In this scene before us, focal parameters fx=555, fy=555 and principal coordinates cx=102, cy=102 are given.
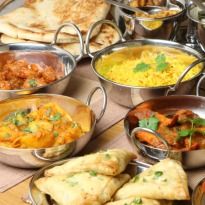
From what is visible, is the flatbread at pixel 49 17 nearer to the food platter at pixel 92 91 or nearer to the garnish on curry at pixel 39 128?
the food platter at pixel 92 91

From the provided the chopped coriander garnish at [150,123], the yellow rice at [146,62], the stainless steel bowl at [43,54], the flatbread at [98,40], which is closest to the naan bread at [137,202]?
the chopped coriander garnish at [150,123]

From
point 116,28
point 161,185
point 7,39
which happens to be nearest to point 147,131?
point 161,185

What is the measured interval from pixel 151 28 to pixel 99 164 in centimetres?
119

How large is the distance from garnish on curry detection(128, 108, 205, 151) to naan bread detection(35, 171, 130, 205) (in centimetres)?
23

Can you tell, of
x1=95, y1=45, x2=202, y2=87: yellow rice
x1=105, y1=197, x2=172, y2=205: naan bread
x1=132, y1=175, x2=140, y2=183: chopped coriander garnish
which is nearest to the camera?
x1=105, y1=197, x2=172, y2=205: naan bread

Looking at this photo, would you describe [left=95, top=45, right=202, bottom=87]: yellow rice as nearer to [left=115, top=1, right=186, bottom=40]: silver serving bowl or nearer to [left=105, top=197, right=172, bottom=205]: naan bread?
[left=115, top=1, right=186, bottom=40]: silver serving bowl

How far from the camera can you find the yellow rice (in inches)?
86.0

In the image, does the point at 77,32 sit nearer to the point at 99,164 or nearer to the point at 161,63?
the point at 161,63

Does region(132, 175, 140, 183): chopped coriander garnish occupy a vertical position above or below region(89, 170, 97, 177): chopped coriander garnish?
below

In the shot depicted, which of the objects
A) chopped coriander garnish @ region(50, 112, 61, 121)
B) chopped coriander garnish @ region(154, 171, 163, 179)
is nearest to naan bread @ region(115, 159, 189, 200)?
chopped coriander garnish @ region(154, 171, 163, 179)

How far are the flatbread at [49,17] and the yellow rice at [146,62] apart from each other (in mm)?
338

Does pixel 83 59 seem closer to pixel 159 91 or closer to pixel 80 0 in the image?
pixel 80 0

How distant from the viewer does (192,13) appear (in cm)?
255

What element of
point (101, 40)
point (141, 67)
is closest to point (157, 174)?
point (141, 67)
